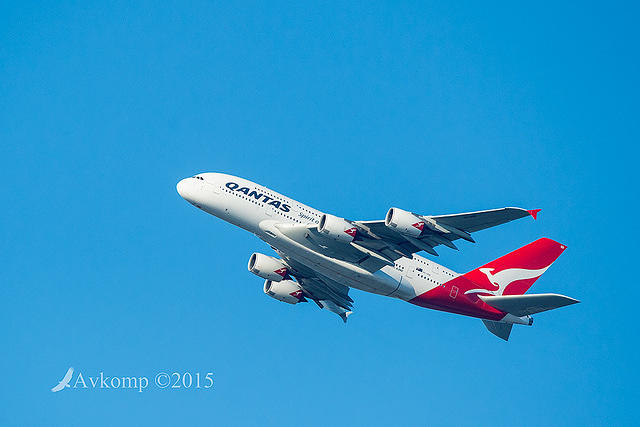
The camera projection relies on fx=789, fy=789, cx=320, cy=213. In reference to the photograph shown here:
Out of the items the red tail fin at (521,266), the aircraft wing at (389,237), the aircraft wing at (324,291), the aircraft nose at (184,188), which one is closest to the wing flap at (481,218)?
the aircraft wing at (389,237)

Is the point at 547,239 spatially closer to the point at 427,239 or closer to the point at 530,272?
the point at 530,272

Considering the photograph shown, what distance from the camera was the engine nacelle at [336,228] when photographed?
43.1 metres

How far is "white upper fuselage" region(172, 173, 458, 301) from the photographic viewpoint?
4538 cm

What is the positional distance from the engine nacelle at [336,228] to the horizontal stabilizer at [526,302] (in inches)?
404

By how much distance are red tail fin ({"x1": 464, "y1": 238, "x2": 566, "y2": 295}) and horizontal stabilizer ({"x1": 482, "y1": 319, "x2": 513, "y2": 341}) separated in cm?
201

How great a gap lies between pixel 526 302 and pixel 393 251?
8.54 m

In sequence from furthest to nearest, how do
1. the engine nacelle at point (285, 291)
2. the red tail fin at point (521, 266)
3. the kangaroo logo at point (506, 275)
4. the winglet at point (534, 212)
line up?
the engine nacelle at point (285, 291)
the red tail fin at point (521, 266)
the kangaroo logo at point (506, 275)
the winglet at point (534, 212)

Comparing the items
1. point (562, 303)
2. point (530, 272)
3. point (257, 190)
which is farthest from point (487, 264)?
point (257, 190)

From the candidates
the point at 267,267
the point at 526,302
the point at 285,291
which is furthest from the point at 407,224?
the point at 285,291

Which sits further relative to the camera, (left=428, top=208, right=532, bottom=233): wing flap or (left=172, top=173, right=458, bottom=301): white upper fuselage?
(left=172, top=173, right=458, bottom=301): white upper fuselage

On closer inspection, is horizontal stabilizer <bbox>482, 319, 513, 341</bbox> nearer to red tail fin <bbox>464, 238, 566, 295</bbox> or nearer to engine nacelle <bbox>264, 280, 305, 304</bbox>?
red tail fin <bbox>464, 238, 566, 295</bbox>

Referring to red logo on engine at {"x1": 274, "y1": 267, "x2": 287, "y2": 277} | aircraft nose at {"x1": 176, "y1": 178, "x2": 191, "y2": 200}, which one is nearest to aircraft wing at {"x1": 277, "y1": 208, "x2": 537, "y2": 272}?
aircraft nose at {"x1": 176, "y1": 178, "x2": 191, "y2": 200}

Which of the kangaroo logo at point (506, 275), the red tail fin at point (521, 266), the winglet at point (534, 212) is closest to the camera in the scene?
the winglet at point (534, 212)

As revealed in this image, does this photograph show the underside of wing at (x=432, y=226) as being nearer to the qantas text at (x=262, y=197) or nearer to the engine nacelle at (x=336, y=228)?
the engine nacelle at (x=336, y=228)
